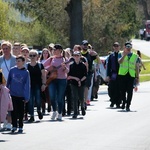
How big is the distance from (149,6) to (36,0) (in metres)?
73.6

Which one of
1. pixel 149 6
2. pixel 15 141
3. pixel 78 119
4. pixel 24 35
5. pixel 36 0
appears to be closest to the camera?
pixel 15 141

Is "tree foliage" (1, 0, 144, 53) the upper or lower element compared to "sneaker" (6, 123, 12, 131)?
upper

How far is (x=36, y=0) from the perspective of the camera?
5019cm

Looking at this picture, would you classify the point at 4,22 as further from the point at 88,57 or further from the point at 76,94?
the point at 76,94

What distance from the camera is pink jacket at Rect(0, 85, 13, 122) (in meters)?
17.1

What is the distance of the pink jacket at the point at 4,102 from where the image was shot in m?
17.1

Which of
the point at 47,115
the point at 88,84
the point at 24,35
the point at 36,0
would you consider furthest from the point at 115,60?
the point at 24,35

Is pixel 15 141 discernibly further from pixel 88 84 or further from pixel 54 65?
pixel 88 84

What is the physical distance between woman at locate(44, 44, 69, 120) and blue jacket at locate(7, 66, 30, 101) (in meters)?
3.18

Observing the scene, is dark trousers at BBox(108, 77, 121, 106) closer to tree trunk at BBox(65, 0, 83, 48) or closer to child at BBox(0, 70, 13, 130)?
child at BBox(0, 70, 13, 130)

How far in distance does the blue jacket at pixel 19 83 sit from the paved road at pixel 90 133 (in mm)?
820

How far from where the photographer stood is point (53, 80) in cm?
2105

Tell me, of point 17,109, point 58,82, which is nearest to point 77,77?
point 58,82

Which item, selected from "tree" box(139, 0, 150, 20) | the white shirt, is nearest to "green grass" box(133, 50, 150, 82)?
the white shirt
